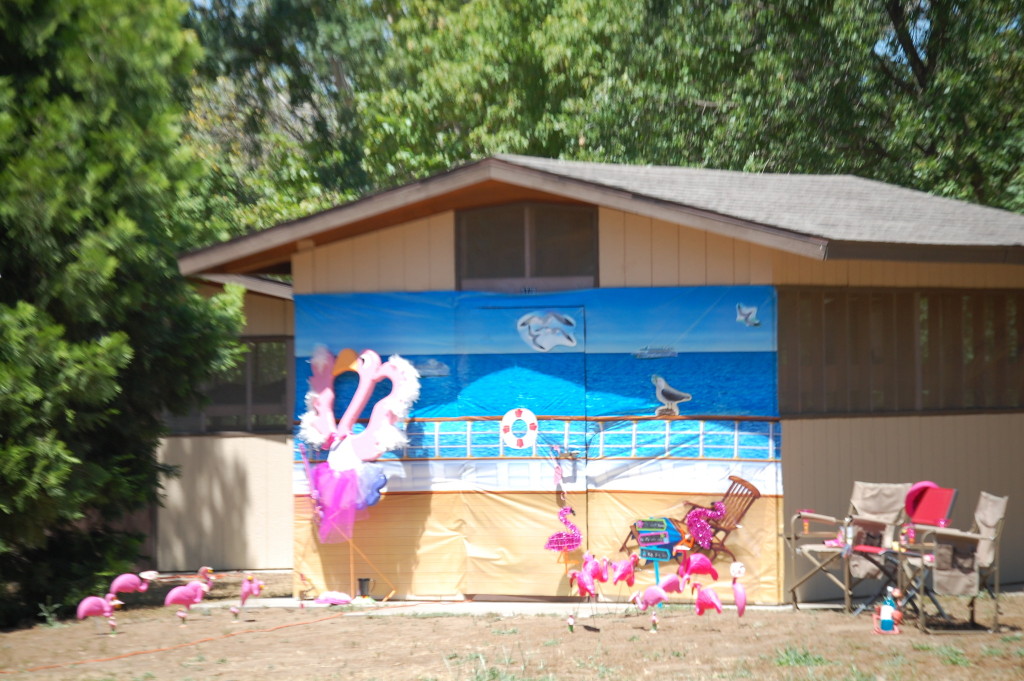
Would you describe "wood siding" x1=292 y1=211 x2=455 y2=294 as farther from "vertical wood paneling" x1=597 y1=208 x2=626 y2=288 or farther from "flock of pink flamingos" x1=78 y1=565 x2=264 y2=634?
"flock of pink flamingos" x1=78 y1=565 x2=264 y2=634

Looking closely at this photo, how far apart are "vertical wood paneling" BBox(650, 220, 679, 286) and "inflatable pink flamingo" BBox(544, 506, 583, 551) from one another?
220 cm

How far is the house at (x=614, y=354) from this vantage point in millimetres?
10289

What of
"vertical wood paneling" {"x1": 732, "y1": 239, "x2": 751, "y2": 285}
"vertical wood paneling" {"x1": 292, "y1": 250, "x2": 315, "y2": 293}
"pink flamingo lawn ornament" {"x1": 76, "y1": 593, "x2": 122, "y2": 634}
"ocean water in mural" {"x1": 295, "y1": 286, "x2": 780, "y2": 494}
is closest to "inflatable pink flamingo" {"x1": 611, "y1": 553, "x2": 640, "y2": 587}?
"ocean water in mural" {"x1": 295, "y1": 286, "x2": 780, "y2": 494}

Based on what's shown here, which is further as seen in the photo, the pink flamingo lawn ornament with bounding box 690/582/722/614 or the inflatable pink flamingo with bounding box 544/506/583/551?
the inflatable pink flamingo with bounding box 544/506/583/551

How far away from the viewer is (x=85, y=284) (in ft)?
34.1

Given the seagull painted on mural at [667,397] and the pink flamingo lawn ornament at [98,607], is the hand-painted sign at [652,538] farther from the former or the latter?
the pink flamingo lawn ornament at [98,607]

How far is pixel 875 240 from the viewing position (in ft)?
32.2

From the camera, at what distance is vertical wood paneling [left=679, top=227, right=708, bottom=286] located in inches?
410

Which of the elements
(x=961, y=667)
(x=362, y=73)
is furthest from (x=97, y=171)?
(x=362, y=73)

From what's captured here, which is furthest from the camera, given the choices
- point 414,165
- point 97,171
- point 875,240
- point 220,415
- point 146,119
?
point 414,165

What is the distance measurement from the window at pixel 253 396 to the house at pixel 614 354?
2448mm

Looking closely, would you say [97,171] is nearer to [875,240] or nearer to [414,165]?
[875,240]

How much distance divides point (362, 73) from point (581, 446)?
20.5 meters

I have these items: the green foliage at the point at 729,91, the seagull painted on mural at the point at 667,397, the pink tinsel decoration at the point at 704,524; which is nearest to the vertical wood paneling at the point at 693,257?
the seagull painted on mural at the point at 667,397
